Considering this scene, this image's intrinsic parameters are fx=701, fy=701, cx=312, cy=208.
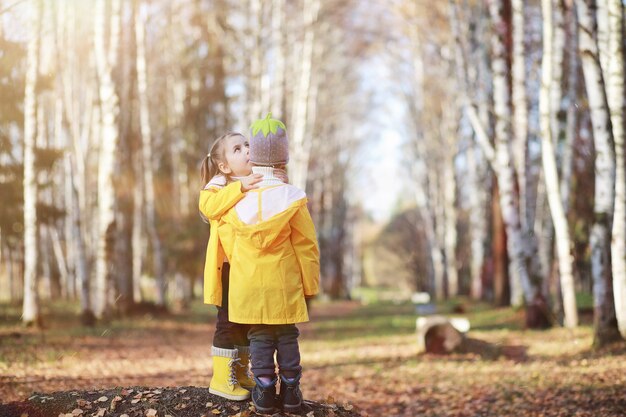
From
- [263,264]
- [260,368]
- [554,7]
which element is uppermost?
[554,7]

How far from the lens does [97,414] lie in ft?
14.9

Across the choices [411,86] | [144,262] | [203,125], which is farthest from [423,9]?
[144,262]

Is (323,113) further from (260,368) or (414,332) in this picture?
(260,368)

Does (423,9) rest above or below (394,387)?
above

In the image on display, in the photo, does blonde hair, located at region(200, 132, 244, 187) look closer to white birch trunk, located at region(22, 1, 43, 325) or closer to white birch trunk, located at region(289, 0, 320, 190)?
white birch trunk, located at region(22, 1, 43, 325)

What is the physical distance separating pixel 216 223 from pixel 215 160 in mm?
475

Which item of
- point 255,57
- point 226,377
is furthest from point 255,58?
point 226,377

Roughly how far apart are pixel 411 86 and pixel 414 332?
54.8 ft

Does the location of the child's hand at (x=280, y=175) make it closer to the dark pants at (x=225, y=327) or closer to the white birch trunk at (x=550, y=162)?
the dark pants at (x=225, y=327)

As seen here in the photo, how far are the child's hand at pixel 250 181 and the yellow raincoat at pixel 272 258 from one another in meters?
0.04

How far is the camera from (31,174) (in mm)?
12719

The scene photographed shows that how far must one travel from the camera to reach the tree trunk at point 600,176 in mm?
8680

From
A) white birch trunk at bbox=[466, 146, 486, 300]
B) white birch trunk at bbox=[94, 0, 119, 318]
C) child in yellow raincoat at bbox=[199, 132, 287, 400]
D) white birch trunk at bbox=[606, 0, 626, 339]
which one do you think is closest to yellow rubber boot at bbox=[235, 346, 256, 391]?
child in yellow raincoat at bbox=[199, 132, 287, 400]

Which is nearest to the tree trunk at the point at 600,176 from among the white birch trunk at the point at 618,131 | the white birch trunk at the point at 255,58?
the white birch trunk at the point at 618,131
